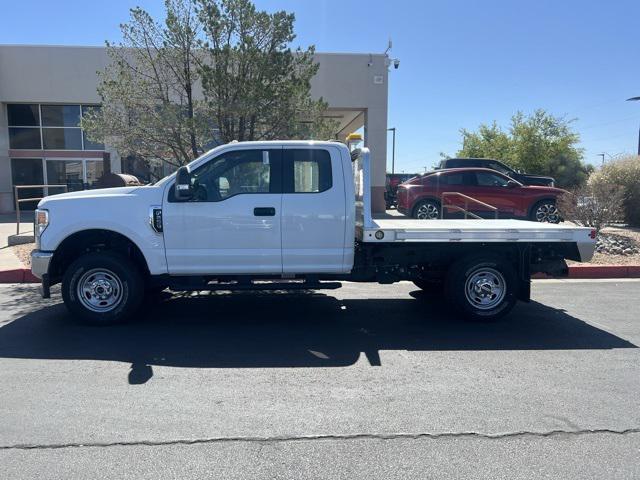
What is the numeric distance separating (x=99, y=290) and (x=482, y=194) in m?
12.0

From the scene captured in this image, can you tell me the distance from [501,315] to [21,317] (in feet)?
19.9

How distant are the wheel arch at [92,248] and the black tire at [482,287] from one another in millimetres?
3732

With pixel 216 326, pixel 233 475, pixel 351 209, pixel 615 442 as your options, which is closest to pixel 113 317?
pixel 216 326

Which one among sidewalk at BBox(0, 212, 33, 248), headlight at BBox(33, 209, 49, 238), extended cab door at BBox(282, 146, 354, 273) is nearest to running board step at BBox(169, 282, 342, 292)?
extended cab door at BBox(282, 146, 354, 273)

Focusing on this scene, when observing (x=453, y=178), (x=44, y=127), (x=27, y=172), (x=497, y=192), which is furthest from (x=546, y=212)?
(x=27, y=172)

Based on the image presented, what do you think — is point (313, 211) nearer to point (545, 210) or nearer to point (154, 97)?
point (154, 97)

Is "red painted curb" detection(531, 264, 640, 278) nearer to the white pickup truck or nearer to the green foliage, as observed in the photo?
the white pickup truck

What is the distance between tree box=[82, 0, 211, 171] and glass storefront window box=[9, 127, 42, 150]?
1449cm

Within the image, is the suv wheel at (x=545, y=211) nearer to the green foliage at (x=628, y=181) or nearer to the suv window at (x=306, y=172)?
the green foliage at (x=628, y=181)

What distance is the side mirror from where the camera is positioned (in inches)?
226

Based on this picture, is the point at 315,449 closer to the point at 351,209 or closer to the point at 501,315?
the point at 351,209

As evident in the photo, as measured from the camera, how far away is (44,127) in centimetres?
2198

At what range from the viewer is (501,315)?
6484 mm

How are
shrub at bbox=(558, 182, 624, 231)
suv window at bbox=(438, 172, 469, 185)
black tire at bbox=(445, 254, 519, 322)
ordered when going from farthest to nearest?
suv window at bbox=(438, 172, 469, 185)
shrub at bbox=(558, 182, 624, 231)
black tire at bbox=(445, 254, 519, 322)
